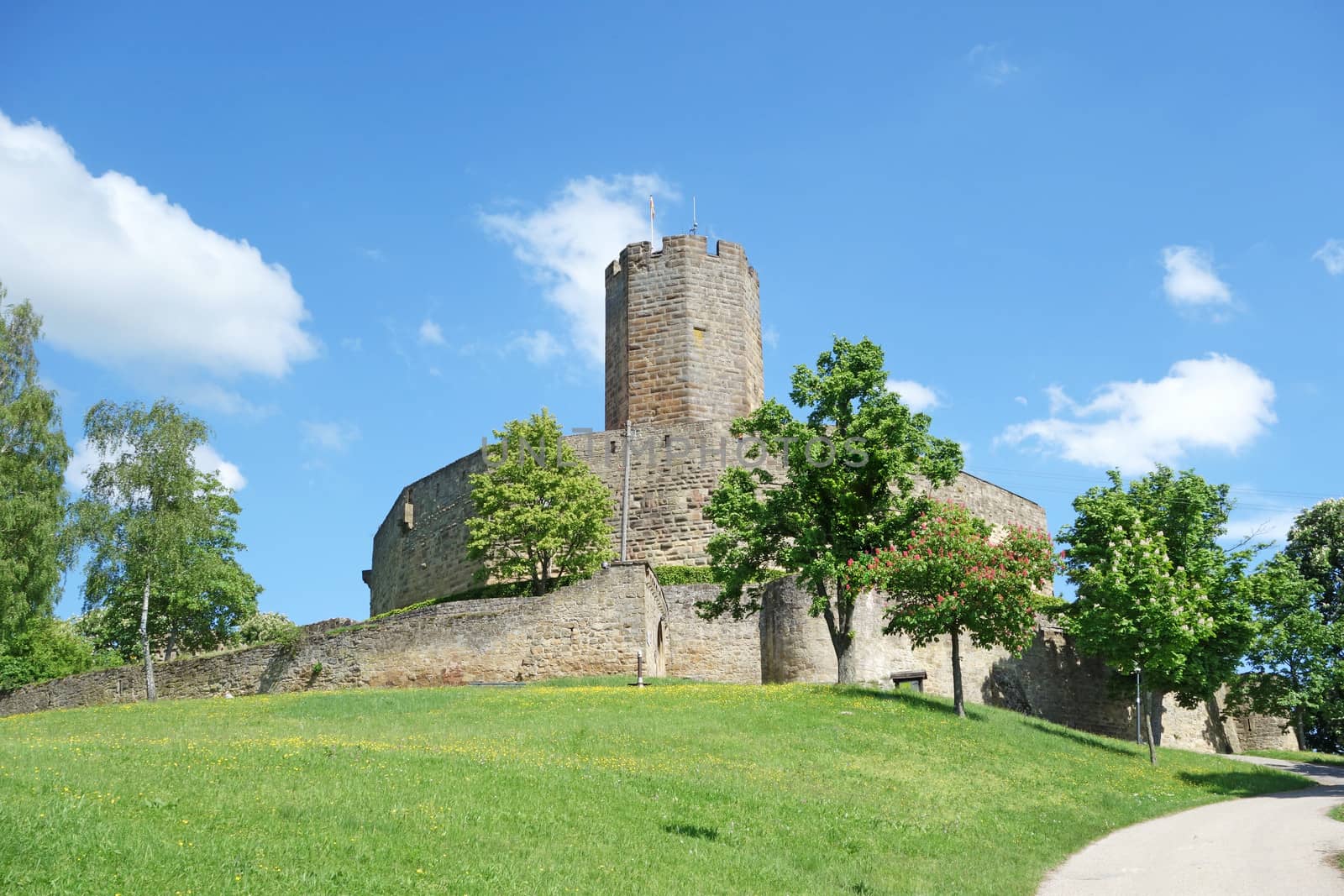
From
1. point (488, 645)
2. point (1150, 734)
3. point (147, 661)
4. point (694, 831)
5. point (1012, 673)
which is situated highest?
point (488, 645)

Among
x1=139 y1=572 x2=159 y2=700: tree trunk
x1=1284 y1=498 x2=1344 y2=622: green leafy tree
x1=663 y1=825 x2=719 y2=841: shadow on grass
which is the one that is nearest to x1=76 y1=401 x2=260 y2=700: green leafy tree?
x1=139 y1=572 x2=159 y2=700: tree trunk

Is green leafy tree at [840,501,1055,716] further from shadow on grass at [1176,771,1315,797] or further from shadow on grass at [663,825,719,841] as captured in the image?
shadow on grass at [663,825,719,841]

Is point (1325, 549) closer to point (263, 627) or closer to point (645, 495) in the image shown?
point (645, 495)

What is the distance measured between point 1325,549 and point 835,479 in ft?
78.5

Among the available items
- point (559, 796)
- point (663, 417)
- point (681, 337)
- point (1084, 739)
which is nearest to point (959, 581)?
point (1084, 739)

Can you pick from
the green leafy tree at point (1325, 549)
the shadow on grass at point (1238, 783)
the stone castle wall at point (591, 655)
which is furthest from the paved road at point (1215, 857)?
the green leafy tree at point (1325, 549)

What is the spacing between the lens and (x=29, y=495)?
28203mm

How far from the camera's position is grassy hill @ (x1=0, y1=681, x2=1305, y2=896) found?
10305 millimetres

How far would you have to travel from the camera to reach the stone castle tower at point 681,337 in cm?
4469

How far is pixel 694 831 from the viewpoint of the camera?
43.3 ft

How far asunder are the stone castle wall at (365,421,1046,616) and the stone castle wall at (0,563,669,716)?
8.56m

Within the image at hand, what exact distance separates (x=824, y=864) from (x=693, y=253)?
35.8 metres

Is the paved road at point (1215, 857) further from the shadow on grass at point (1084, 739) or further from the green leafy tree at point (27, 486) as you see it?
the green leafy tree at point (27, 486)

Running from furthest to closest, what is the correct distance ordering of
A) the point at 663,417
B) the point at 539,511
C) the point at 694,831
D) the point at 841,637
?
1. the point at 663,417
2. the point at 539,511
3. the point at 841,637
4. the point at 694,831
